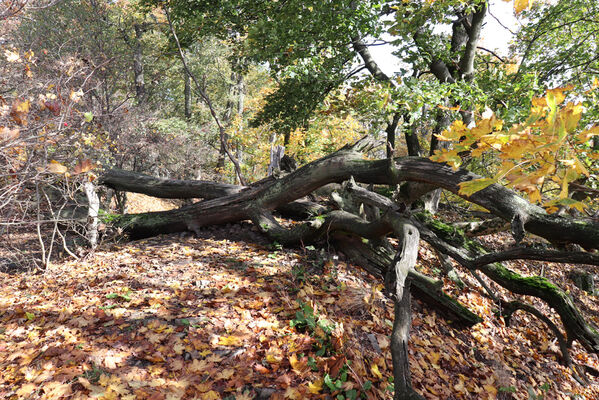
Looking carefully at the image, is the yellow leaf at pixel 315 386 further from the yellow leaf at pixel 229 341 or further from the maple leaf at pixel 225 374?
the yellow leaf at pixel 229 341

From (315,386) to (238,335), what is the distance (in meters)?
0.90

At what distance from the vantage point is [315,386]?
2432 mm

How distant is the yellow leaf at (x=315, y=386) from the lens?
7.84 ft

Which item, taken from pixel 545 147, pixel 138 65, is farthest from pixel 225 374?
pixel 138 65

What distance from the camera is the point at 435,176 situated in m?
3.93

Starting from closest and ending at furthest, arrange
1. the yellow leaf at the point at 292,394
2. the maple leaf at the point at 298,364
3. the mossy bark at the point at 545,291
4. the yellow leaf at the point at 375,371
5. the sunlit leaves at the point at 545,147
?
the sunlit leaves at the point at 545,147 → the yellow leaf at the point at 292,394 → the maple leaf at the point at 298,364 → the yellow leaf at the point at 375,371 → the mossy bark at the point at 545,291

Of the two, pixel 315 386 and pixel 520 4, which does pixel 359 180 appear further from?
pixel 520 4

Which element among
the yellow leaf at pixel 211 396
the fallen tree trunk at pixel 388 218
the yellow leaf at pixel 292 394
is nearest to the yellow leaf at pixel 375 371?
the yellow leaf at pixel 292 394

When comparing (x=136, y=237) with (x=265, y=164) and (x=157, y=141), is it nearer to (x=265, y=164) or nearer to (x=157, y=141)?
(x=157, y=141)

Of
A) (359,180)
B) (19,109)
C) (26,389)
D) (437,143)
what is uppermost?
(437,143)

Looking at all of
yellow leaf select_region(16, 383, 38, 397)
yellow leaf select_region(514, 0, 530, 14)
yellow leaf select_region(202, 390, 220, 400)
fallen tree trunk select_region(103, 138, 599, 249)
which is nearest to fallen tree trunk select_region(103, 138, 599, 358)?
fallen tree trunk select_region(103, 138, 599, 249)

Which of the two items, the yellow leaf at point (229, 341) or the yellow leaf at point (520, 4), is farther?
the yellow leaf at point (229, 341)

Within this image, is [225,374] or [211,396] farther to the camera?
[225,374]

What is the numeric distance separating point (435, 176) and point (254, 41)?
14.2 feet
